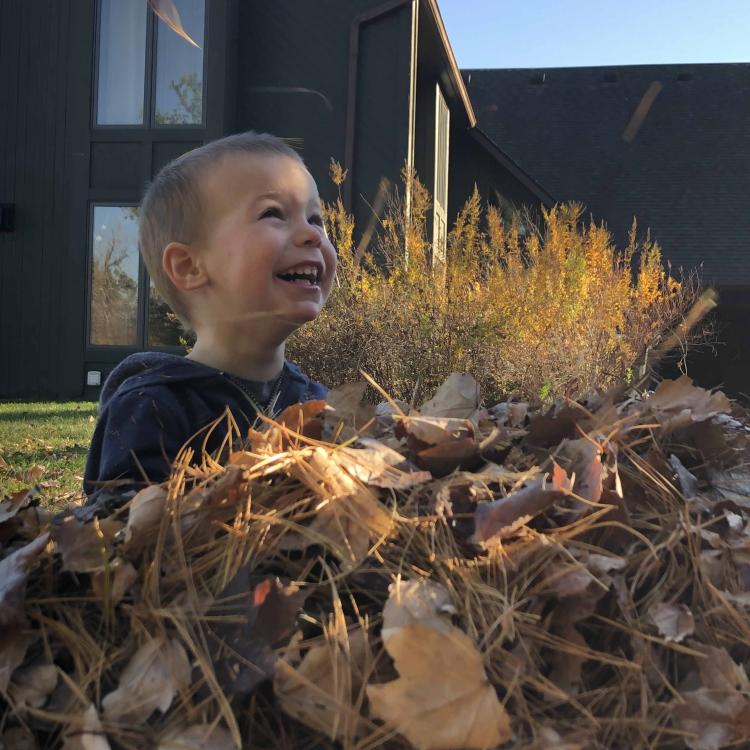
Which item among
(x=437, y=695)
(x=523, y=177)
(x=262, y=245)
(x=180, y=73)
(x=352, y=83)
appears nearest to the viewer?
(x=437, y=695)

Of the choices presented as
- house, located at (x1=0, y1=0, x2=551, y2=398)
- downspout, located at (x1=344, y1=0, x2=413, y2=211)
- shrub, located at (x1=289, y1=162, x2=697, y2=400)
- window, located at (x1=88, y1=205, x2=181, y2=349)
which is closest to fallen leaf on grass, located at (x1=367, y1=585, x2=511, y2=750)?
shrub, located at (x1=289, y1=162, x2=697, y2=400)

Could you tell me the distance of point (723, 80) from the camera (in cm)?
2022

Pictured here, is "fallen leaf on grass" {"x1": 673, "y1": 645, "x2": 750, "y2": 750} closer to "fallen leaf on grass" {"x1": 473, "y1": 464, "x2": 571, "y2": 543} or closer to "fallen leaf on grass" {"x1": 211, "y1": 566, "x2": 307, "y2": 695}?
"fallen leaf on grass" {"x1": 473, "y1": 464, "x2": 571, "y2": 543}

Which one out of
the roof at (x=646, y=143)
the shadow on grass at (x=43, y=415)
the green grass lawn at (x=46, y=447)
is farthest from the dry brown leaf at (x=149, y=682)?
the roof at (x=646, y=143)

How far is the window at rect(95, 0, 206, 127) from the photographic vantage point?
11.8 metres

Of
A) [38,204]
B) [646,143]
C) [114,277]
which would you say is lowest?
[114,277]

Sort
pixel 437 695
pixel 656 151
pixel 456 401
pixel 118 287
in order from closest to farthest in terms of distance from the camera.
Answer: pixel 437 695
pixel 456 401
pixel 118 287
pixel 656 151

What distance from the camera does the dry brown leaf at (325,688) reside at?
859mm

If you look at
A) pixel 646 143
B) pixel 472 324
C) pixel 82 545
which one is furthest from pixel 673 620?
pixel 646 143

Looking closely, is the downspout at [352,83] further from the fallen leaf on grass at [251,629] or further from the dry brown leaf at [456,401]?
the fallen leaf on grass at [251,629]

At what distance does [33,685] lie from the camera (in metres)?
0.91

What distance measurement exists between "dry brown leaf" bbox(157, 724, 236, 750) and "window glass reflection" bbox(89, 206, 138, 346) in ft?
37.6

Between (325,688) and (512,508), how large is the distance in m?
0.29

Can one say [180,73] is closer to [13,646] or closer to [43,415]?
[43,415]
